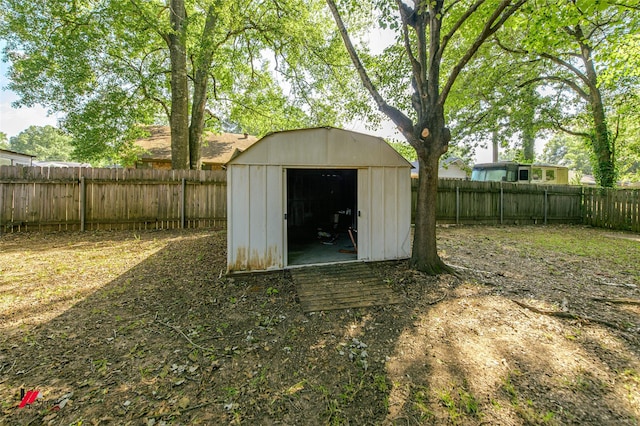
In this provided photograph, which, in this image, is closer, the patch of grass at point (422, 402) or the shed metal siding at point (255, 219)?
the patch of grass at point (422, 402)

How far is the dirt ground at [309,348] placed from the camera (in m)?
2.13

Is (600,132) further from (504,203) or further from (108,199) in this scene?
(108,199)

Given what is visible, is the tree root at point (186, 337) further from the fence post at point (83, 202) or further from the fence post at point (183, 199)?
the fence post at point (83, 202)

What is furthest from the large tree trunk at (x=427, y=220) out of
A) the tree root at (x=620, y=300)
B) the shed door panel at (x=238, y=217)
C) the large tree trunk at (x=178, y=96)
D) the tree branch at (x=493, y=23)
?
the large tree trunk at (x=178, y=96)

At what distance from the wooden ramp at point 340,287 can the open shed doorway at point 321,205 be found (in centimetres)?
235

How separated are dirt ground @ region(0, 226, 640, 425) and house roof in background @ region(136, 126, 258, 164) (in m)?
11.4

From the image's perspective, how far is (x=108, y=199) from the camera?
26.6 ft

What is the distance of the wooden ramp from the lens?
3934 mm

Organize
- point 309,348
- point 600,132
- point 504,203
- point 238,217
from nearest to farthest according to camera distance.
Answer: point 309,348
point 238,217
point 504,203
point 600,132

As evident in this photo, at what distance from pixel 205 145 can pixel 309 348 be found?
57.3 feet

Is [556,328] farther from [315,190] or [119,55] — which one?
[119,55]

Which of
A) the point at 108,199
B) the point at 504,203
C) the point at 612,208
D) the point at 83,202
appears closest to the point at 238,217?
the point at 108,199

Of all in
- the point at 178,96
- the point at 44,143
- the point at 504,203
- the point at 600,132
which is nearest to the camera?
the point at 178,96

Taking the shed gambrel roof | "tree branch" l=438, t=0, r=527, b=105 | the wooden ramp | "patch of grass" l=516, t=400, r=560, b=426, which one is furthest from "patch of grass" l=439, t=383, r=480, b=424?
"tree branch" l=438, t=0, r=527, b=105
